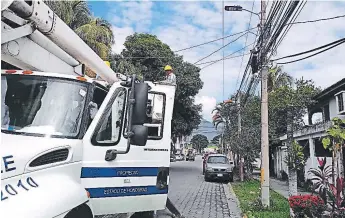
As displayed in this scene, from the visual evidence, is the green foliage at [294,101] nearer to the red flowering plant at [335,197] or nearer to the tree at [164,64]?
the tree at [164,64]

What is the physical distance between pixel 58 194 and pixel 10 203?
57 centimetres

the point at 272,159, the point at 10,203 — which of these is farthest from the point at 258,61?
the point at 272,159

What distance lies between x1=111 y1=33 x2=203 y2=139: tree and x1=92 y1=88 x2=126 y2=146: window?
800 inches

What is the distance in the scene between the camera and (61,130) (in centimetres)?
402

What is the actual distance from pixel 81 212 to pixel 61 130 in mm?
894

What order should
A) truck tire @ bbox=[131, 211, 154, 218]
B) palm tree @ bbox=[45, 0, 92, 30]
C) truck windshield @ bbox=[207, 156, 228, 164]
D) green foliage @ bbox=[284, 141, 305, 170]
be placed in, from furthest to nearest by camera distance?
1. truck windshield @ bbox=[207, 156, 228, 164]
2. palm tree @ bbox=[45, 0, 92, 30]
3. green foliage @ bbox=[284, 141, 305, 170]
4. truck tire @ bbox=[131, 211, 154, 218]

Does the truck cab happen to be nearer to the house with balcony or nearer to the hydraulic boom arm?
the hydraulic boom arm

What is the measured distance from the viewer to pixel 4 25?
3822 mm

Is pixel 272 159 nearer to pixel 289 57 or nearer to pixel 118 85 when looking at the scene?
pixel 289 57

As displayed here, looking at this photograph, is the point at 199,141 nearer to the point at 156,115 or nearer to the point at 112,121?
the point at 156,115

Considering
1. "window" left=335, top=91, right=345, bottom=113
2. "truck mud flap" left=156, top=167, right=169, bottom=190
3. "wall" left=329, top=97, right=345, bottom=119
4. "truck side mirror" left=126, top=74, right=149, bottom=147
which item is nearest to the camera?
"truck side mirror" left=126, top=74, right=149, bottom=147

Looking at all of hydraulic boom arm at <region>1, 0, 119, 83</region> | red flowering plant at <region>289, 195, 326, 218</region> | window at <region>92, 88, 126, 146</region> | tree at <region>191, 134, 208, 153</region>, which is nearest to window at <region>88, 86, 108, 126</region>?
window at <region>92, 88, 126, 146</region>

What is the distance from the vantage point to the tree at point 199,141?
4796 inches

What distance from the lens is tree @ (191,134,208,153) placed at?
122 meters
